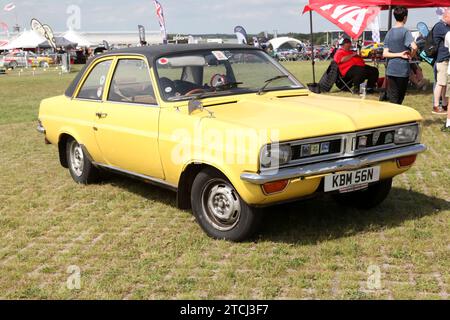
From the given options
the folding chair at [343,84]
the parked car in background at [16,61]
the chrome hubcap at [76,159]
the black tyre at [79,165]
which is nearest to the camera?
the black tyre at [79,165]

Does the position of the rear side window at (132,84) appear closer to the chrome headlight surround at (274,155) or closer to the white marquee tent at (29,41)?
the chrome headlight surround at (274,155)

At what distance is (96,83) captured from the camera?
19.8 feet

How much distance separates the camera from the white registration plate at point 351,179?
4.21 m

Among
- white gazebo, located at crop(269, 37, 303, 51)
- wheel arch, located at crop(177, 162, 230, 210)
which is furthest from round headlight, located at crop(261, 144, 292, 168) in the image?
white gazebo, located at crop(269, 37, 303, 51)

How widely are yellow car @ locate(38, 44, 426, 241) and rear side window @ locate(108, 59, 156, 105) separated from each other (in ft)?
0.04

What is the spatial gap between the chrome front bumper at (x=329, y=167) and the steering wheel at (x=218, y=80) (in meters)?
1.54

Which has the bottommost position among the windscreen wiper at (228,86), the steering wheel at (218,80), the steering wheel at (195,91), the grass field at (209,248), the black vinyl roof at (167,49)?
the grass field at (209,248)

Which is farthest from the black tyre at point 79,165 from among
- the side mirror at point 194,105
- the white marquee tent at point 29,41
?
the white marquee tent at point 29,41

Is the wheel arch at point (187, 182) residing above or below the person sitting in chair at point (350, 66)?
below

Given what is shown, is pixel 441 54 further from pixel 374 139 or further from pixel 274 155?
pixel 274 155

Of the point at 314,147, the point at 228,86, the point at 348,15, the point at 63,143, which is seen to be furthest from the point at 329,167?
the point at 348,15

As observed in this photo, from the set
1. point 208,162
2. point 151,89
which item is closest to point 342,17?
point 151,89

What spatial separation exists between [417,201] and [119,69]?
3.39 m

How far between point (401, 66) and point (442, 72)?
267 cm
